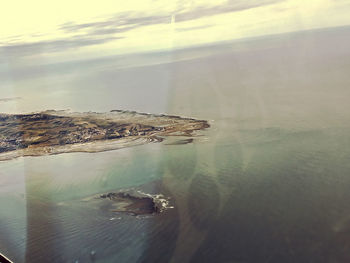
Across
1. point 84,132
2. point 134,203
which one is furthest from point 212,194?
point 84,132

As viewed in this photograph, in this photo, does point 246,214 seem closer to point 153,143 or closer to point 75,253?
point 75,253

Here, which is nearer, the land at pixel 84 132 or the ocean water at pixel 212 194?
the ocean water at pixel 212 194

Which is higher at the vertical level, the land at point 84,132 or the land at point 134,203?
the land at point 84,132

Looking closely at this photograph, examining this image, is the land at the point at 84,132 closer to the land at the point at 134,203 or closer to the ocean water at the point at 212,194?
the ocean water at the point at 212,194

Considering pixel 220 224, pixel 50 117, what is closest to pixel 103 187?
pixel 220 224

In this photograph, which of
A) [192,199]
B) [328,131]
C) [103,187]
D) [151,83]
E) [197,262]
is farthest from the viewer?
[151,83]

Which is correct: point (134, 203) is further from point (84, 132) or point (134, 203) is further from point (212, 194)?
point (84, 132)

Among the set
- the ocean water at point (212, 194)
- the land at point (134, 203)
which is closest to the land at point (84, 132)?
the ocean water at point (212, 194)

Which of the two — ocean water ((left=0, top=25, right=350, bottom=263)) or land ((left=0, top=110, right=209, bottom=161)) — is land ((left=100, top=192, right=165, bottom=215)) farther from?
land ((left=0, top=110, right=209, bottom=161))
